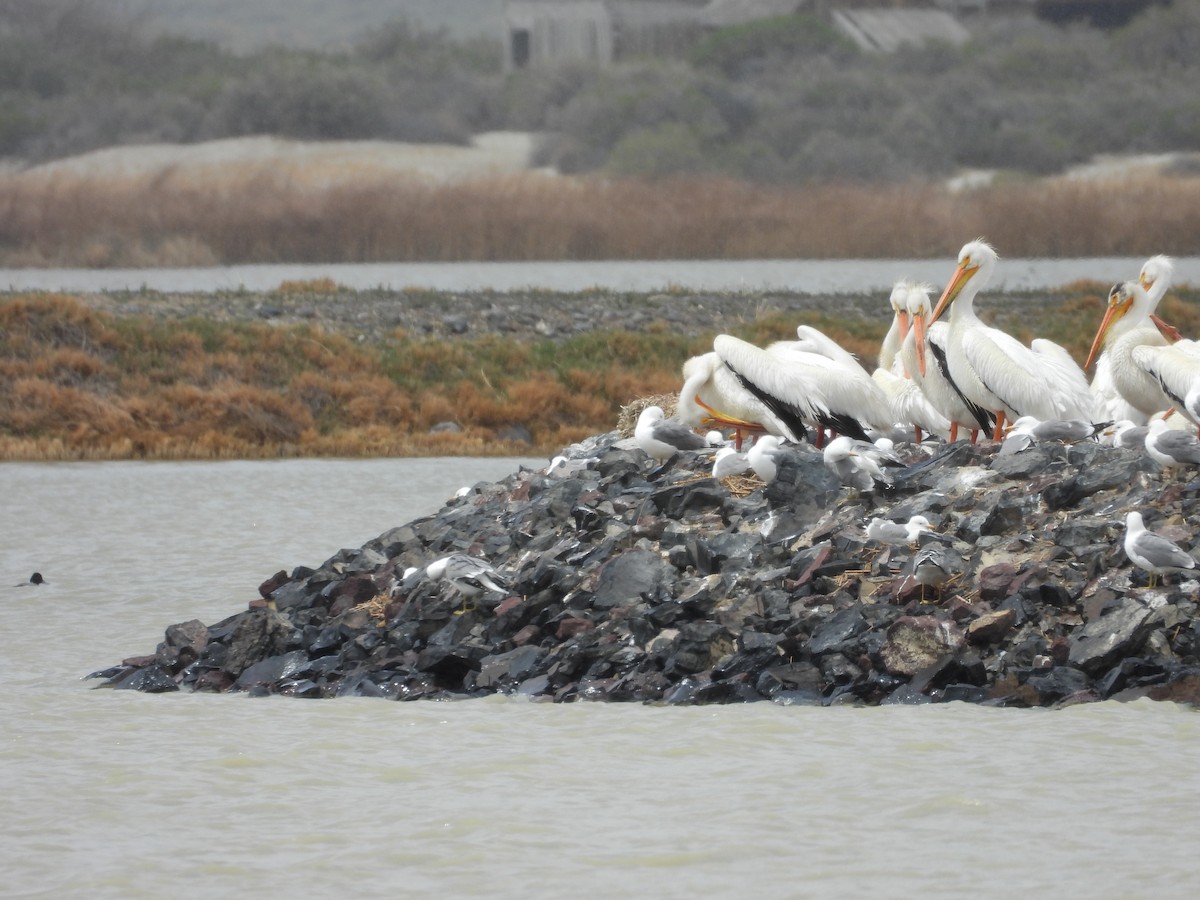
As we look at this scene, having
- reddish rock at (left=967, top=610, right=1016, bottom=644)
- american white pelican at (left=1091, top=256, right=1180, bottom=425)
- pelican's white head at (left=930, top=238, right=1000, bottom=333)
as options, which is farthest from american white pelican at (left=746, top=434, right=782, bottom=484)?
american white pelican at (left=1091, top=256, right=1180, bottom=425)

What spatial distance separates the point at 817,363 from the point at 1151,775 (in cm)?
395

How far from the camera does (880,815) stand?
5.46 metres

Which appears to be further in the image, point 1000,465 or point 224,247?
point 224,247

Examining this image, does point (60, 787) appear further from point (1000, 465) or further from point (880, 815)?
point (1000, 465)

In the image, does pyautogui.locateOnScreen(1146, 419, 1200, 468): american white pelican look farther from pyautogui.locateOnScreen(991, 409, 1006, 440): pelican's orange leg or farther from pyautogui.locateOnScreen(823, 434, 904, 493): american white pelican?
pyautogui.locateOnScreen(991, 409, 1006, 440): pelican's orange leg

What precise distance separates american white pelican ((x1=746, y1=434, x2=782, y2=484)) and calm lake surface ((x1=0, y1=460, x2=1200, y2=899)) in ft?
5.47

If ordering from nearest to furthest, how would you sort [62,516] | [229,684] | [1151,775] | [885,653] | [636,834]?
1. [636,834]
2. [1151,775]
3. [885,653]
4. [229,684]
5. [62,516]

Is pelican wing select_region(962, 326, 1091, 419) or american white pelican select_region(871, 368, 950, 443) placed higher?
pelican wing select_region(962, 326, 1091, 419)

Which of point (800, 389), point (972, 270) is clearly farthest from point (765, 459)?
point (972, 270)

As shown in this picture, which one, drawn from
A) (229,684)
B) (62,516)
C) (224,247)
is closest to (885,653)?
(229,684)

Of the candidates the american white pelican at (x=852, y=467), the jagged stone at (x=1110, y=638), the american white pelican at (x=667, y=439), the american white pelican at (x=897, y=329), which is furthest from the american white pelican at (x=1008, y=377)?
the jagged stone at (x=1110, y=638)

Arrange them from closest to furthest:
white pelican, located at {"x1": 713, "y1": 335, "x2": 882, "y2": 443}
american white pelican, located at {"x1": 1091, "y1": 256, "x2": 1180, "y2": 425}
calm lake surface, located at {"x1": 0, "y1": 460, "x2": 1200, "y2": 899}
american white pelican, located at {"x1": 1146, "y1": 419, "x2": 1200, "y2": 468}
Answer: calm lake surface, located at {"x1": 0, "y1": 460, "x2": 1200, "y2": 899} → american white pelican, located at {"x1": 1146, "y1": 419, "x2": 1200, "y2": 468} → white pelican, located at {"x1": 713, "y1": 335, "x2": 882, "y2": 443} → american white pelican, located at {"x1": 1091, "y1": 256, "x2": 1180, "y2": 425}

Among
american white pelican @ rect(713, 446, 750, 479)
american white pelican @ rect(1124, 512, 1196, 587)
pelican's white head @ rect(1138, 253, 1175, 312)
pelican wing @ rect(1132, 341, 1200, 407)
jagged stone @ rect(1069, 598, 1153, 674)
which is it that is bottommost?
jagged stone @ rect(1069, 598, 1153, 674)

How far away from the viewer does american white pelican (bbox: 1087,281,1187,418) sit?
8969 millimetres
